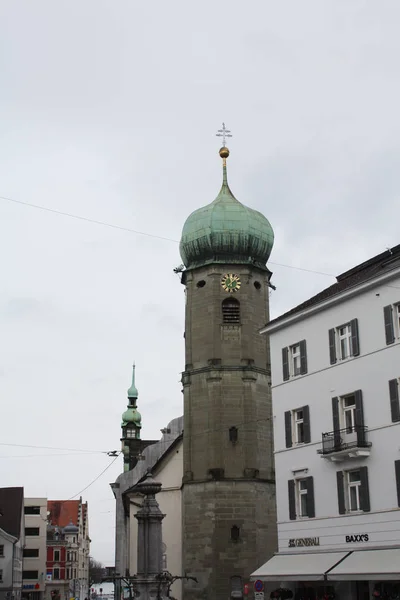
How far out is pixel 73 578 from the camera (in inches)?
4203

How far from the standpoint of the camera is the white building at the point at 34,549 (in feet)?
316

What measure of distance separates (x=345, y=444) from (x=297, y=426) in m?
3.50

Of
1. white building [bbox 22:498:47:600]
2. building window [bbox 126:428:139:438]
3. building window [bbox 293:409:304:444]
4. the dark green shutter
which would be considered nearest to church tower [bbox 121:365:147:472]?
building window [bbox 126:428:139:438]

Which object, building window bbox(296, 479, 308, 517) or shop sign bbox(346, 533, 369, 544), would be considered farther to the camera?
building window bbox(296, 479, 308, 517)

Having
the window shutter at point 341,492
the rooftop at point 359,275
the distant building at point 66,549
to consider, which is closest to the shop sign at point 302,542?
the window shutter at point 341,492

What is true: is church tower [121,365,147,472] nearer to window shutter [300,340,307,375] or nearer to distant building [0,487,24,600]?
distant building [0,487,24,600]

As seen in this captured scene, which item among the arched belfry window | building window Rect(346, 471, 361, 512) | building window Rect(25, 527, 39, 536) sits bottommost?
building window Rect(346, 471, 361, 512)

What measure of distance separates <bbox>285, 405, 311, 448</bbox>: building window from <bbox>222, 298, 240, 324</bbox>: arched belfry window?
1584 cm

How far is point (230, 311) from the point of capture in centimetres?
4838

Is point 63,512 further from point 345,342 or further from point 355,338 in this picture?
point 355,338

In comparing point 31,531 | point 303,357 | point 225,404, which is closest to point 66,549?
point 31,531

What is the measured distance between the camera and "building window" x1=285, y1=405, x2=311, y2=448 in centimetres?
3141

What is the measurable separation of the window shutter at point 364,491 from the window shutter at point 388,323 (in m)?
4.18

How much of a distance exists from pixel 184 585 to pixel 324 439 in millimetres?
19057
